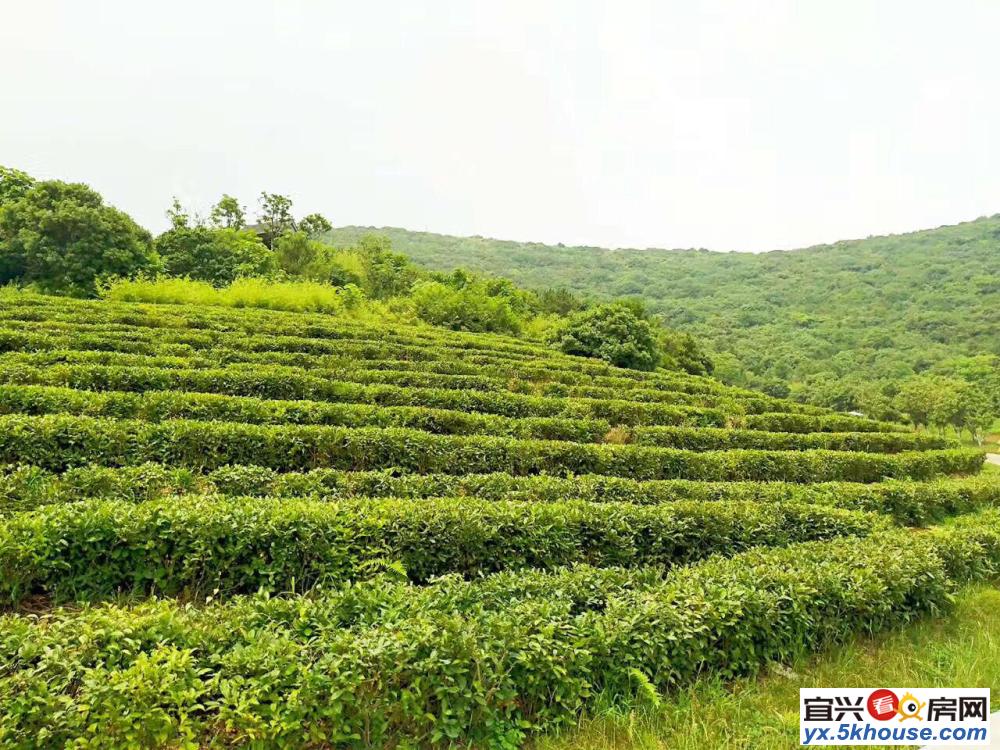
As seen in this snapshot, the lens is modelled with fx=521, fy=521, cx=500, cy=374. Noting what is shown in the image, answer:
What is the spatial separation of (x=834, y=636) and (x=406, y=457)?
7.31 meters

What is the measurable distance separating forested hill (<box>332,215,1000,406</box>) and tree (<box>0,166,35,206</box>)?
187ft

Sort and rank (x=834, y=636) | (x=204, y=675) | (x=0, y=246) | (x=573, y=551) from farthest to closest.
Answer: (x=0, y=246) < (x=573, y=551) < (x=834, y=636) < (x=204, y=675)

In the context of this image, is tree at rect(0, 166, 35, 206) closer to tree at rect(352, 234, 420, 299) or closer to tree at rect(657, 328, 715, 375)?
tree at rect(352, 234, 420, 299)

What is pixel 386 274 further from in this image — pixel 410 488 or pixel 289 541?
pixel 289 541

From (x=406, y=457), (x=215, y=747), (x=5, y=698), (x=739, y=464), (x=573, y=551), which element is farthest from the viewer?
(x=739, y=464)

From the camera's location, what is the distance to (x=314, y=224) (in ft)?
188

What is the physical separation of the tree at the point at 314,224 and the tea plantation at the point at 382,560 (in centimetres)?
4552

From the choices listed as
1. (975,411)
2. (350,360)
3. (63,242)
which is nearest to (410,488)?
(350,360)

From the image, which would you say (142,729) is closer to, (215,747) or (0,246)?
(215,747)

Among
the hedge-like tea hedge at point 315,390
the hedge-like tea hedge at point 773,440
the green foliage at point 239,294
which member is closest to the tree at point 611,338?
the hedge-like tea hedge at point 315,390

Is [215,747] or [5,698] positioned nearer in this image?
[5,698]

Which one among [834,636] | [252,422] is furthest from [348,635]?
[252,422]

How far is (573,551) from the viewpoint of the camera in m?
6.94

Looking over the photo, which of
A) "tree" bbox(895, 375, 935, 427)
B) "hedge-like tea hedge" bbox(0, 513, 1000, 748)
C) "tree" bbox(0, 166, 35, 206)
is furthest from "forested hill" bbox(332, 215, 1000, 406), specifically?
"tree" bbox(0, 166, 35, 206)
